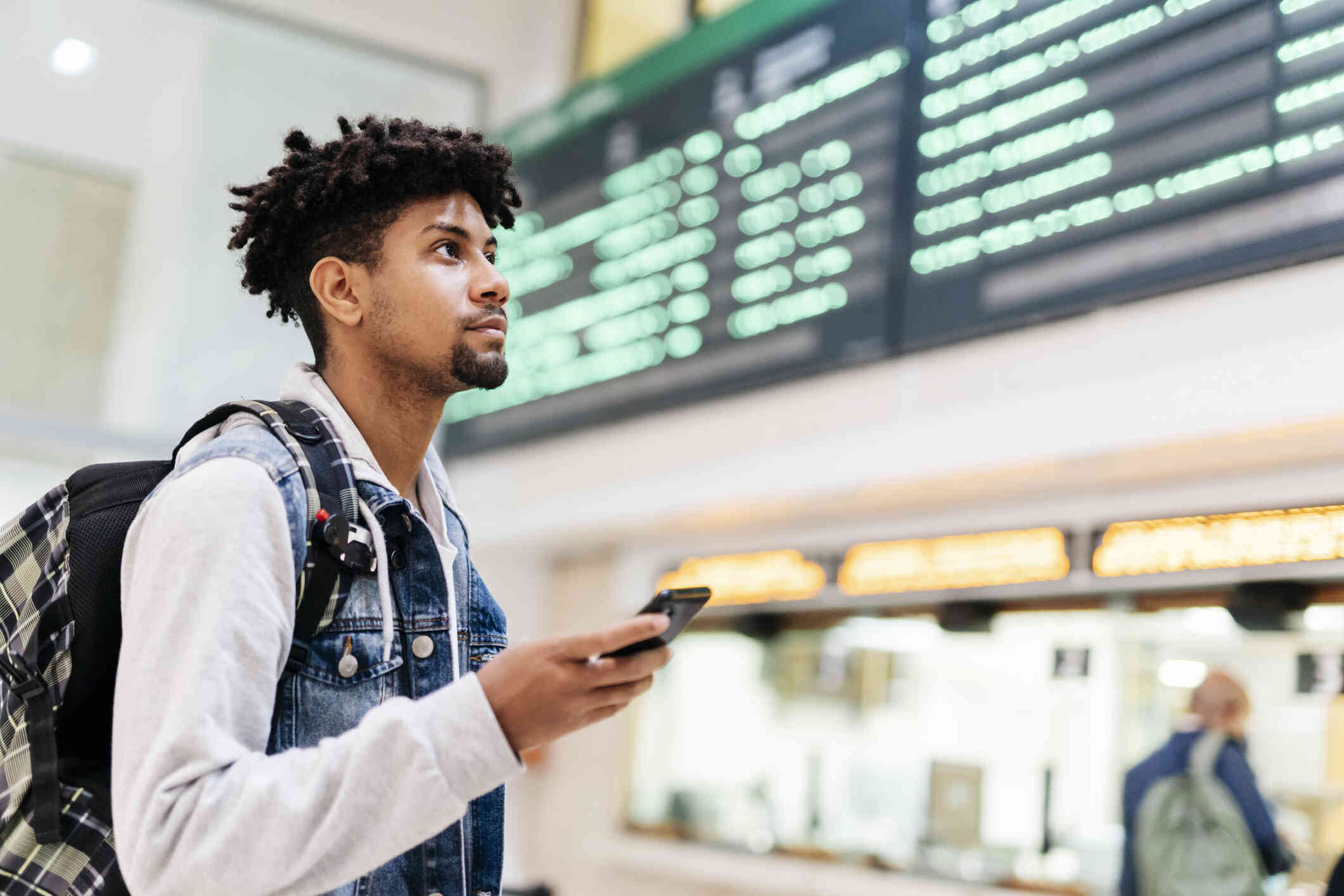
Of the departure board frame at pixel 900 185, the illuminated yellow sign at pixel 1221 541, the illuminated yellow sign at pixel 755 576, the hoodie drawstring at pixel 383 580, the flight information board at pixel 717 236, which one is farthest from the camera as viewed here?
the illuminated yellow sign at pixel 755 576

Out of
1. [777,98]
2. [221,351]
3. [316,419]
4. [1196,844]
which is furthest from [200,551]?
[221,351]

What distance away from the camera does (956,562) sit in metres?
4.89

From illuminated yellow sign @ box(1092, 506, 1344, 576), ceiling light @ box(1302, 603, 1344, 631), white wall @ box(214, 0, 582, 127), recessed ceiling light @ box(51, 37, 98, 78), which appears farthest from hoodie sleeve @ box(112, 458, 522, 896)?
white wall @ box(214, 0, 582, 127)

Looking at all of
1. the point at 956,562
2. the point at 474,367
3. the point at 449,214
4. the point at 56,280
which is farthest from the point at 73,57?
the point at 474,367

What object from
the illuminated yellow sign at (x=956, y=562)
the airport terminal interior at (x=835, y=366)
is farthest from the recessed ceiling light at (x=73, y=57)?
the illuminated yellow sign at (x=956, y=562)

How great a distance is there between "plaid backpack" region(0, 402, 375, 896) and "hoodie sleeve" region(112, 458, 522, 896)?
0.30ft

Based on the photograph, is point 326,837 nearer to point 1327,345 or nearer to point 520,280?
point 1327,345

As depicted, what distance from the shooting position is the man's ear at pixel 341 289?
1.38m

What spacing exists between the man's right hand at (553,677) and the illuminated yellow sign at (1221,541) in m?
3.45

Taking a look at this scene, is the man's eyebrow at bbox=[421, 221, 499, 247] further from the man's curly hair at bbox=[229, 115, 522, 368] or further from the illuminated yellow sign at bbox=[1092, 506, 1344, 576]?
the illuminated yellow sign at bbox=[1092, 506, 1344, 576]

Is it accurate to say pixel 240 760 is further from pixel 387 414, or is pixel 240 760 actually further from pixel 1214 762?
pixel 1214 762

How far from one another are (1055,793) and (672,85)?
10.4 ft

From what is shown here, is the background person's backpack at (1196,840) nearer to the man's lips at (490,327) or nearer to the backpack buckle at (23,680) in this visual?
the man's lips at (490,327)

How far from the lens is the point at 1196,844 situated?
13.7 ft
